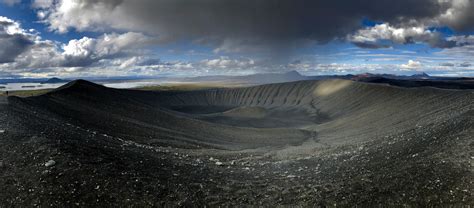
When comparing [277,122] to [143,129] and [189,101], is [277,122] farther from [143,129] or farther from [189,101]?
[189,101]

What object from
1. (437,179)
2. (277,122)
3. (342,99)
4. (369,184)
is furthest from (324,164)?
(342,99)

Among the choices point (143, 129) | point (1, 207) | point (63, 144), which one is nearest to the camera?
point (1, 207)

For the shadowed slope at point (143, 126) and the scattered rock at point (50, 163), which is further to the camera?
the shadowed slope at point (143, 126)

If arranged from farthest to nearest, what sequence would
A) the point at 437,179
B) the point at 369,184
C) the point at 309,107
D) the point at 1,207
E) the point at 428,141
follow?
the point at 309,107 < the point at 428,141 < the point at 369,184 < the point at 437,179 < the point at 1,207

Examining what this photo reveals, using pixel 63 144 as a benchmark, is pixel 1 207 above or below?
below

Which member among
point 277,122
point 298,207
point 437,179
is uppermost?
point 437,179

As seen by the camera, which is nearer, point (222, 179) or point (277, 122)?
point (222, 179)

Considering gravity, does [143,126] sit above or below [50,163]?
below

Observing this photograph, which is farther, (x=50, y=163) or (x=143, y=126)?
(x=143, y=126)

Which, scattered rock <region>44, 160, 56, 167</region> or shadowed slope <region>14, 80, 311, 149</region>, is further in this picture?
shadowed slope <region>14, 80, 311, 149</region>
